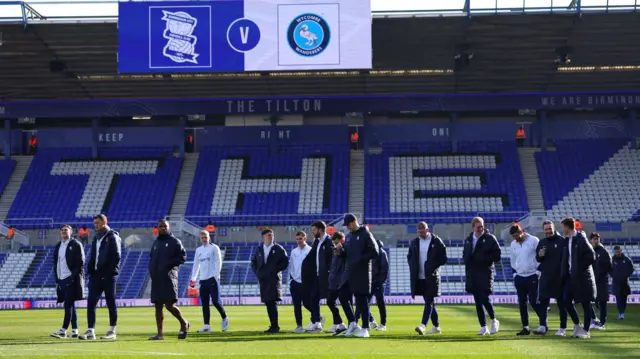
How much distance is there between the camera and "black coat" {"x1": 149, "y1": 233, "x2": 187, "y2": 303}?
16828 millimetres

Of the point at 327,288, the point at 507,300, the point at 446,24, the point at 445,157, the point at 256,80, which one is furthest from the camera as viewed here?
the point at 445,157

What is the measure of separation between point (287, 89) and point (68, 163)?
1209 centimetres

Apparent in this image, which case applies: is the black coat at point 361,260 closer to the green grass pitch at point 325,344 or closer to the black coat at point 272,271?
the green grass pitch at point 325,344

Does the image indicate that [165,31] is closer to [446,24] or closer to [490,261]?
[446,24]

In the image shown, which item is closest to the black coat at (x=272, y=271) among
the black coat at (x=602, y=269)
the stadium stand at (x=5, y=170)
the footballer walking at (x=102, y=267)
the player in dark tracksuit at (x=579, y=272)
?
the footballer walking at (x=102, y=267)

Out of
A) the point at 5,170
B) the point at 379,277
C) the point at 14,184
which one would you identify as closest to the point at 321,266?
the point at 379,277

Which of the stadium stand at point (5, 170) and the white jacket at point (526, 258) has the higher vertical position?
the stadium stand at point (5, 170)

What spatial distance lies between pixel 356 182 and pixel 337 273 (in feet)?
102

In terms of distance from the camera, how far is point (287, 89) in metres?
47.4

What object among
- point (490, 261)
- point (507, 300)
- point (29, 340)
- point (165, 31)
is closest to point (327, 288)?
point (490, 261)

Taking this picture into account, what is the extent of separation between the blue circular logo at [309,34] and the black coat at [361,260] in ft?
76.3

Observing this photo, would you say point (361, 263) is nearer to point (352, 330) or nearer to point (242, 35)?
point (352, 330)

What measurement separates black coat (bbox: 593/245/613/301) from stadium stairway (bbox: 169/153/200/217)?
2689 cm

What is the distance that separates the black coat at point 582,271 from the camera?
17250 millimetres
